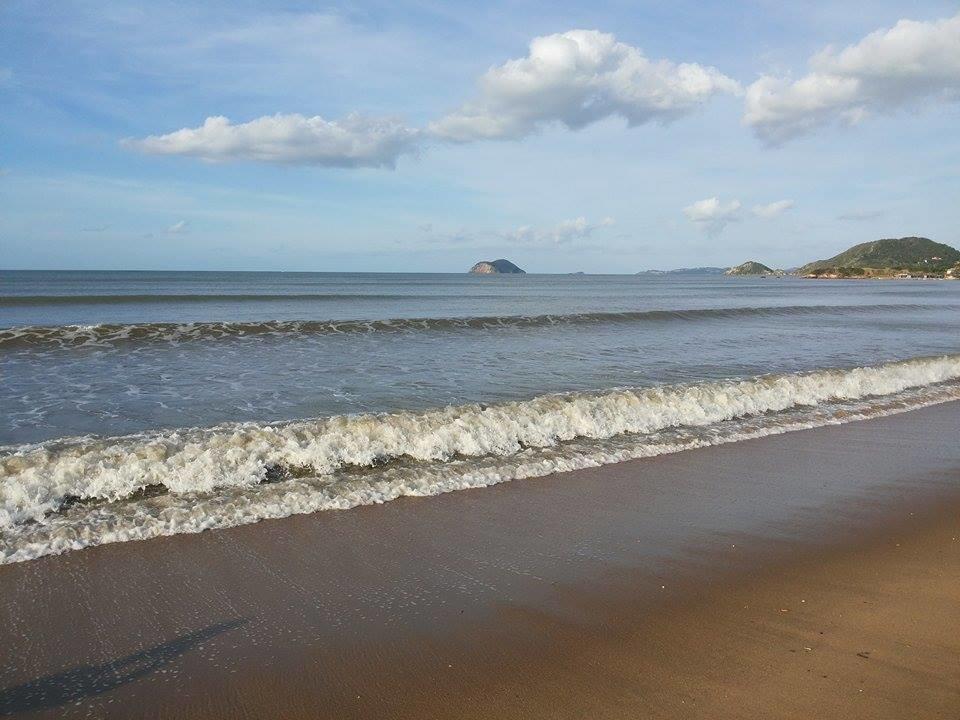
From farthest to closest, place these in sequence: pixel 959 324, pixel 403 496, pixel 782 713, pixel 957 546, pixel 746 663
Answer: pixel 959 324 < pixel 403 496 < pixel 957 546 < pixel 746 663 < pixel 782 713

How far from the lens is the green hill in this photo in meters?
164

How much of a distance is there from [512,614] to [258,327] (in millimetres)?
19553

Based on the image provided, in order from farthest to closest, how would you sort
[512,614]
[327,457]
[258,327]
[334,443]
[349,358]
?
Answer: [258,327] < [349,358] < [334,443] < [327,457] < [512,614]

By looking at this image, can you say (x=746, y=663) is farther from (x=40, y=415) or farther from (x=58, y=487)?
(x=40, y=415)

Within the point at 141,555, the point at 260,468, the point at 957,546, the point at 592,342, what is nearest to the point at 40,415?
the point at 260,468

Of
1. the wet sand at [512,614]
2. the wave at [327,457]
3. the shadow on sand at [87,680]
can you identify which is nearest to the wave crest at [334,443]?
the wave at [327,457]

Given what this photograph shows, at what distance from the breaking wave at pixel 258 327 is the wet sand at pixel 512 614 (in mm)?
15497

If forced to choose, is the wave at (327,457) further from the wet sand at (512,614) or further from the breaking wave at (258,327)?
the breaking wave at (258,327)

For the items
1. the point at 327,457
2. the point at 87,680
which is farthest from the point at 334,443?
the point at 87,680

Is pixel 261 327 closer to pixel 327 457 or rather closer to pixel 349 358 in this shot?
pixel 349 358

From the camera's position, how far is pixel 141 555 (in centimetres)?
503

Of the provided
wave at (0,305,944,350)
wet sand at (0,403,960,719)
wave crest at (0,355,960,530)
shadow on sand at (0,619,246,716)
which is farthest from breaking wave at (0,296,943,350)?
shadow on sand at (0,619,246,716)

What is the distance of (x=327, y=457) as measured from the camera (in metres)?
7.31

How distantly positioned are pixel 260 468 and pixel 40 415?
4643 mm
